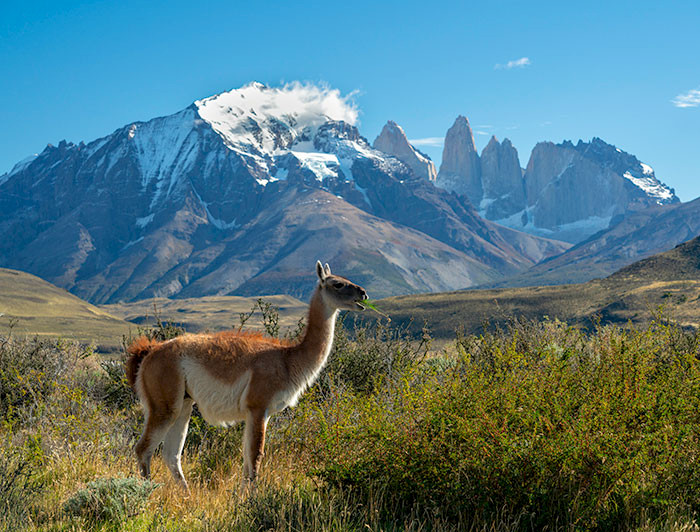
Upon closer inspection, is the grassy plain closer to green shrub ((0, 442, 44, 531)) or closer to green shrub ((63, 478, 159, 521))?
green shrub ((0, 442, 44, 531))

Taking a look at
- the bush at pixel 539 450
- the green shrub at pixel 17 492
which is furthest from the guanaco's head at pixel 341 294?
the green shrub at pixel 17 492

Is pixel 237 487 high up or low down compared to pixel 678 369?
down

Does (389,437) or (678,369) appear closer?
(389,437)

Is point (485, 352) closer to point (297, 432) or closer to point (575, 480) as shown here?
point (297, 432)

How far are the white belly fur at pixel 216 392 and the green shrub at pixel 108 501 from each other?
1.12 meters

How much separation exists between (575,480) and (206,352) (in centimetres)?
392

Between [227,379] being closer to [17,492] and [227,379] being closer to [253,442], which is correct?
[253,442]

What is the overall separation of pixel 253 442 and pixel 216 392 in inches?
26.7

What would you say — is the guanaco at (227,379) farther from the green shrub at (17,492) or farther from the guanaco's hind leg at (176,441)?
the green shrub at (17,492)

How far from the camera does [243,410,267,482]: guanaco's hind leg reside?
6223 millimetres

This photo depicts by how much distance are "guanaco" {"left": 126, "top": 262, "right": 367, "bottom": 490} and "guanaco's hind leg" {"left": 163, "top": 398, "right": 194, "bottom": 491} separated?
1cm

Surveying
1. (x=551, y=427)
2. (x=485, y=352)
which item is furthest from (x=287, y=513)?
(x=485, y=352)

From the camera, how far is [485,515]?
526cm

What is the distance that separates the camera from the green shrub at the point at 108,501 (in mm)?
5363
